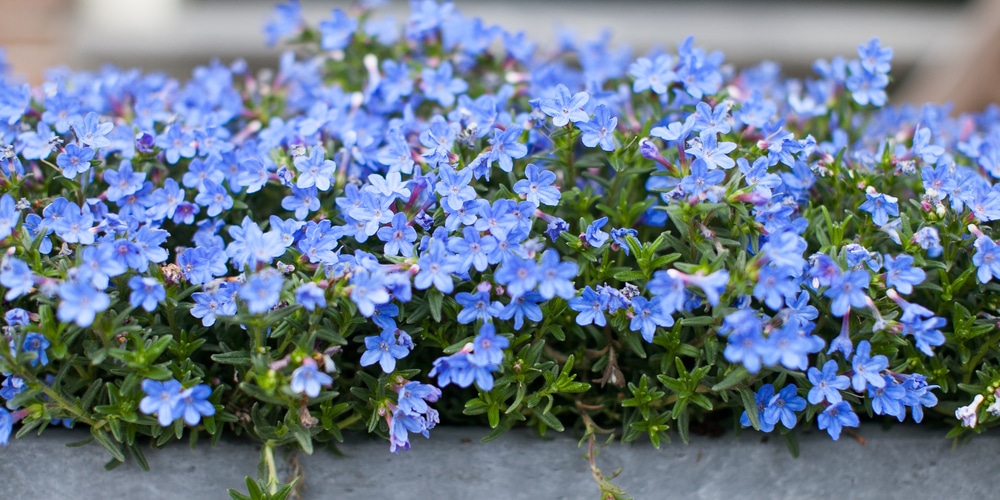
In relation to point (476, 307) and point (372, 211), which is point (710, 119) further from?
point (372, 211)

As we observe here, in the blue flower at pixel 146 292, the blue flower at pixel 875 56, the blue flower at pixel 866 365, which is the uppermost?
the blue flower at pixel 875 56

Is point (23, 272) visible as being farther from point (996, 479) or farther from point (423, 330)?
point (996, 479)

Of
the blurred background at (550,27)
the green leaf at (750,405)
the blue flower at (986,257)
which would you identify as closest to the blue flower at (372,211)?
the green leaf at (750,405)

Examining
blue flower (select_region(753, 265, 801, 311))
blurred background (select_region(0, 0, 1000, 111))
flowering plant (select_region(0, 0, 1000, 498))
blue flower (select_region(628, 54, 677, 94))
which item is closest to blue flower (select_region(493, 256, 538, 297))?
flowering plant (select_region(0, 0, 1000, 498))

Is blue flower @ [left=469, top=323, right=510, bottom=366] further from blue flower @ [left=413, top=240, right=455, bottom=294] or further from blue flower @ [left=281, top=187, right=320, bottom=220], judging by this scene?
blue flower @ [left=281, top=187, right=320, bottom=220]

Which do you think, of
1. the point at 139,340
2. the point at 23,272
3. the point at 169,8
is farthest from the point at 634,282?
the point at 169,8

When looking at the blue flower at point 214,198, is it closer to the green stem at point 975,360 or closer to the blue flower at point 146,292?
the blue flower at point 146,292
